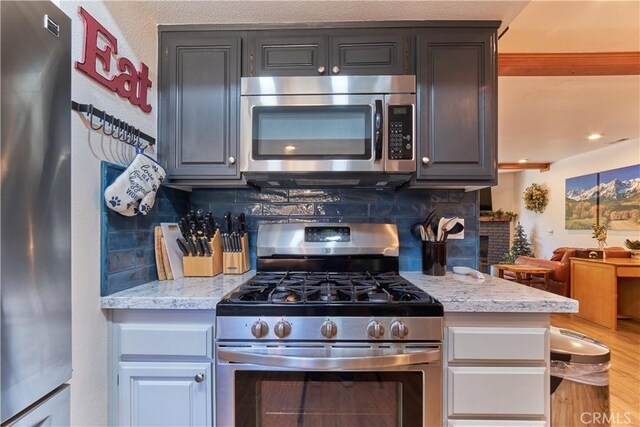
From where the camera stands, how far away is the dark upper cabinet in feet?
4.94

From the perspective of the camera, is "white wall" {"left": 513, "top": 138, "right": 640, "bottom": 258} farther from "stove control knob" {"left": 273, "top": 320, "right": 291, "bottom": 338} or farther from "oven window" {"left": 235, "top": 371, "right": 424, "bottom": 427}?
"stove control knob" {"left": 273, "top": 320, "right": 291, "bottom": 338}

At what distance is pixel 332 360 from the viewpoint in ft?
3.53

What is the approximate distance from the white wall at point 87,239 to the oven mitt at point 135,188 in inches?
2.3

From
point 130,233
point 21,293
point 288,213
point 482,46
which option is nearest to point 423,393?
point 288,213

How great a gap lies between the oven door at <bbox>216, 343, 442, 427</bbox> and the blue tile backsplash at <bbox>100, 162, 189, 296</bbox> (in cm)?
54

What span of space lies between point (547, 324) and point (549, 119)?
11.9ft

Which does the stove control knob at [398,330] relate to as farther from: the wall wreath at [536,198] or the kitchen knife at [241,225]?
the wall wreath at [536,198]

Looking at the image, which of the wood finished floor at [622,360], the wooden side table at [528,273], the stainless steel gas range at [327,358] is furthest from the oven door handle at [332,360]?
the wooden side table at [528,273]

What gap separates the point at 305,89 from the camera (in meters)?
1.47

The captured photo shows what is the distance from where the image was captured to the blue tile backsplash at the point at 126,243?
1200 millimetres

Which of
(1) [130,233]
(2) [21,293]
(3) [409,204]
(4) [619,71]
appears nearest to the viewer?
(2) [21,293]

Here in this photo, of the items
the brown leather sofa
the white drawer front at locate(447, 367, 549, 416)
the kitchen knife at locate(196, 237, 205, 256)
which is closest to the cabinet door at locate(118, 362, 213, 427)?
the kitchen knife at locate(196, 237, 205, 256)

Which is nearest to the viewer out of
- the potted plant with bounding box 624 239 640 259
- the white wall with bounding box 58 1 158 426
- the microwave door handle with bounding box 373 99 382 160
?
the white wall with bounding box 58 1 158 426

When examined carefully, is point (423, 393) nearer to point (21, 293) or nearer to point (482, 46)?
point (21, 293)
